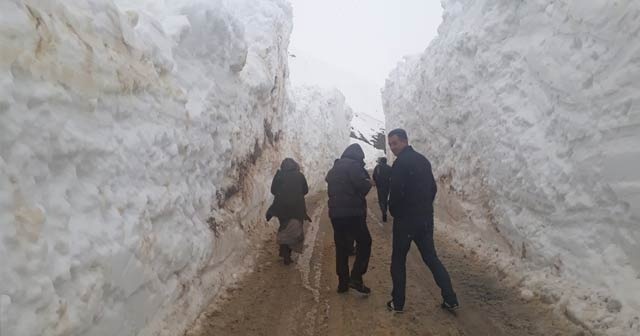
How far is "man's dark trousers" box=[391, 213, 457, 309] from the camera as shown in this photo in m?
4.76

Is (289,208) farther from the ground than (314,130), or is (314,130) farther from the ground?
(314,130)

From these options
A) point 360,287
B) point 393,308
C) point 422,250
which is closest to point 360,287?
point 360,287

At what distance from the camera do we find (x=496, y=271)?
19.5 ft

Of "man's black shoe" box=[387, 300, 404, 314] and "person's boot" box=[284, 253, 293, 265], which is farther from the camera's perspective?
"person's boot" box=[284, 253, 293, 265]

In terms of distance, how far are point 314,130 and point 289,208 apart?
48.0ft

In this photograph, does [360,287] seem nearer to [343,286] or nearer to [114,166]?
[343,286]

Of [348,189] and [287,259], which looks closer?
[348,189]

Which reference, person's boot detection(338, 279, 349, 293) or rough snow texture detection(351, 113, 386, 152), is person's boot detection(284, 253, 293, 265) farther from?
rough snow texture detection(351, 113, 386, 152)

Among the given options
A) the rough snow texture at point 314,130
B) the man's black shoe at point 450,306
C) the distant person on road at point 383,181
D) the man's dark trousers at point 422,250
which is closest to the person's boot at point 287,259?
the man's dark trousers at point 422,250

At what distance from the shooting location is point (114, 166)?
3488mm

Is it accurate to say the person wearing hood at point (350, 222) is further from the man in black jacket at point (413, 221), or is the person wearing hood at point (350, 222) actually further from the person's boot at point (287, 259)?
the person's boot at point (287, 259)

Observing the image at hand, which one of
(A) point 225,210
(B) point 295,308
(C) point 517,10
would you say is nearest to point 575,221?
(B) point 295,308

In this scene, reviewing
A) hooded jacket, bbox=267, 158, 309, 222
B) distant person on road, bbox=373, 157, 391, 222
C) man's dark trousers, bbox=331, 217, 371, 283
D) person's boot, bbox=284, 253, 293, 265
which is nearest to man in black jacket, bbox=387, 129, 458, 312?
man's dark trousers, bbox=331, 217, 371, 283

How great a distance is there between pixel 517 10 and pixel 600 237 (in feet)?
14.8
